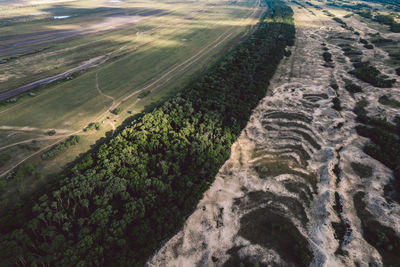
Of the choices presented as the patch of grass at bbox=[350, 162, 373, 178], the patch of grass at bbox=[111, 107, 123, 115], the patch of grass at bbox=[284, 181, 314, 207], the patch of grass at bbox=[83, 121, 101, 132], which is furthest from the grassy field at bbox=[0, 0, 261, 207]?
the patch of grass at bbox=[350, 162, 373, 178]

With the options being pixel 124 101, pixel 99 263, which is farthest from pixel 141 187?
pixel 124 101

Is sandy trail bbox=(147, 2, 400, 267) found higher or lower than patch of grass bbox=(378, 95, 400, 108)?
lower

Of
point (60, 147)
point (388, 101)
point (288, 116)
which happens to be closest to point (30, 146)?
point (60, 147)

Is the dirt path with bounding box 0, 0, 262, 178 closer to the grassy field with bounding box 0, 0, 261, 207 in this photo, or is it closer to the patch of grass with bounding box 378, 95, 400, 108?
the grassy field with bounding box 0, 0, 261, 207

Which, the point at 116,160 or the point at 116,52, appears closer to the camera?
the point at 116,160

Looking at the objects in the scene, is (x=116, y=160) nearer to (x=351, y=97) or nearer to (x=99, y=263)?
(x=99, y=263)

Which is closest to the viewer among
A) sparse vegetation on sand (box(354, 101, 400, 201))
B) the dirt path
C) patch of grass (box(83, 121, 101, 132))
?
sparse vegetation on sand (box(354, 101, 400, 201))

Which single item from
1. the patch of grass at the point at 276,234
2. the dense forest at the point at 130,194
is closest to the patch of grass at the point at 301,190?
the patch of grass at the point at 276,234
